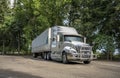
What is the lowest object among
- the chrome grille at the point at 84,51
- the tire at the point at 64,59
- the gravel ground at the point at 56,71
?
the gravel ground at the point at 56,71

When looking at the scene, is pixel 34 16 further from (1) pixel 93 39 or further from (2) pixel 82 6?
(1) pixel 93 39

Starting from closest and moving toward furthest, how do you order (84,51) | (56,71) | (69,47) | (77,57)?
(56,71) < (77,57) < (84,51) < (69,47)

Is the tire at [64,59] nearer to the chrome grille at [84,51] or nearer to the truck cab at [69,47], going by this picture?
the truck cab at [69,47]

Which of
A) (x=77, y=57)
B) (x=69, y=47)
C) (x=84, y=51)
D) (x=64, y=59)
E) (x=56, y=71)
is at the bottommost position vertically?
(x=56, y=71)

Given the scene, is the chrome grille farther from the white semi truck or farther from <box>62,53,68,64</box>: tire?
<box>62,53,68,64</box>: tire

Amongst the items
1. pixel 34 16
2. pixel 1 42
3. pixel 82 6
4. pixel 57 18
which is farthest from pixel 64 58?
pixel 1 42

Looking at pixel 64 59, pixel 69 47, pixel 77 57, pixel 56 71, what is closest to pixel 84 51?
pixel 77 57

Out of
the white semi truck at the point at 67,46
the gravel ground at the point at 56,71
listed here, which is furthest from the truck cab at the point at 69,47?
the gravel ground at the point at 56,71

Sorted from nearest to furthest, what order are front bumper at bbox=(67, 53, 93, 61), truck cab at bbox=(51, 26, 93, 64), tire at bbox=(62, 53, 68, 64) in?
Answer: front bumper at bbox=(67, 53, 93, 61)
truck cab at bbox=(51, 26, 93, 64)
tire at bbox=(62, 53, 68, 64)

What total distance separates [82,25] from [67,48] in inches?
544

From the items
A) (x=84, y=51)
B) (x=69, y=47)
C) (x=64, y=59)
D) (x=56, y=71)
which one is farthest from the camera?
(x=64, y=59)

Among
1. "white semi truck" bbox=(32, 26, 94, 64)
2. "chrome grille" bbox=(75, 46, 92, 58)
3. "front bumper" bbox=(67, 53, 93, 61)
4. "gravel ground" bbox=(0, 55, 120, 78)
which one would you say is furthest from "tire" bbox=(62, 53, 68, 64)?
"gravel ground" bbox=(0, 55, 120, 78)

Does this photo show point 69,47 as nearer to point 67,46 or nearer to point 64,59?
point 67,46

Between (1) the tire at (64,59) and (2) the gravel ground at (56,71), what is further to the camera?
(1) the tire at (64,59)
